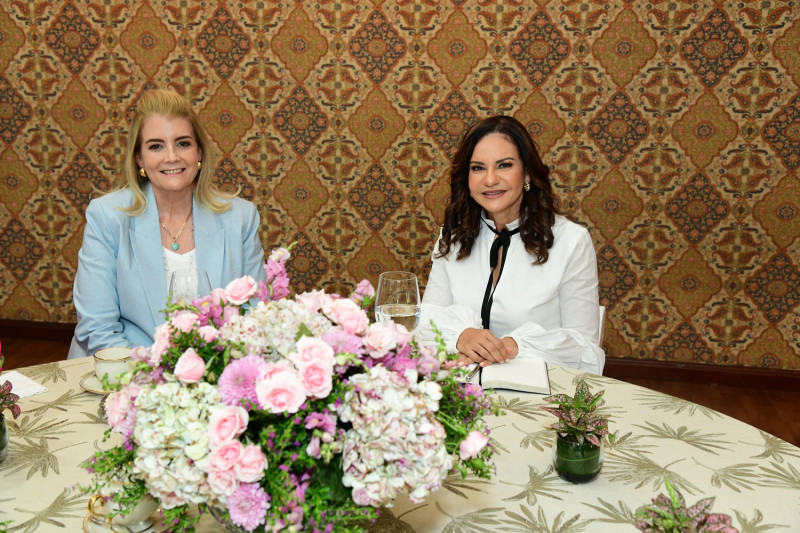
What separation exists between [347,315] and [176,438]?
26 cm

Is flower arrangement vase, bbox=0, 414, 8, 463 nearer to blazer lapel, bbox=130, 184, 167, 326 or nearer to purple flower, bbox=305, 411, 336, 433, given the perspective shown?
purple flower, bbox=305, 411, 336, 433

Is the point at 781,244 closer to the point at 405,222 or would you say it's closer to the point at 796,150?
the point at 796,150

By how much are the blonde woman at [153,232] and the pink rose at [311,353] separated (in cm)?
138

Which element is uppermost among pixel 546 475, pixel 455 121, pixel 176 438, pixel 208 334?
pixel 455 121

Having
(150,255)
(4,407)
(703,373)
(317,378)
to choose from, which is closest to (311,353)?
(317,378)

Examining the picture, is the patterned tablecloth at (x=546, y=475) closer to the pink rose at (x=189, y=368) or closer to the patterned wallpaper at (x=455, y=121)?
the pink rose at (x=189, y=368)

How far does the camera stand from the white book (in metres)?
1.54

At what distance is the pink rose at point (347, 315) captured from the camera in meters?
0.89

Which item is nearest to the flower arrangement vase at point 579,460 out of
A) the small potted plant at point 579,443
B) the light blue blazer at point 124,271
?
the small potted plant at point 579,443

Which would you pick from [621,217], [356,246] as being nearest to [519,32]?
[621,217]

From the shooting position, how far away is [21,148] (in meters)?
4.29

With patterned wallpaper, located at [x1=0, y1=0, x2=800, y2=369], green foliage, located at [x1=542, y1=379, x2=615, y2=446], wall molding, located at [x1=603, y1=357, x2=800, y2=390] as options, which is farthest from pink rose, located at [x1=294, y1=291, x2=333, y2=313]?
wall molding, located at [x1=603, y1=357, x2=800, y2=390]

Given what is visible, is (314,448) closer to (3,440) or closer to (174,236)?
(3,440)

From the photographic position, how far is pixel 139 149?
2.38 metres
